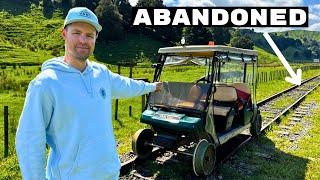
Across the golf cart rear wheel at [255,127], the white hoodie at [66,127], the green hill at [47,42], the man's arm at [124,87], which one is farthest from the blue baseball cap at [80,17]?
the green hill at [47,42]

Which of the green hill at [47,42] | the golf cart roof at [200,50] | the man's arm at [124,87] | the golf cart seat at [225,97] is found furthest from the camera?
the green hill at [47,42]

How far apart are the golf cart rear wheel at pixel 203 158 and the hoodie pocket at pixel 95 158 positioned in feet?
13.3

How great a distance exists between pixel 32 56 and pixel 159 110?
46.6 metres

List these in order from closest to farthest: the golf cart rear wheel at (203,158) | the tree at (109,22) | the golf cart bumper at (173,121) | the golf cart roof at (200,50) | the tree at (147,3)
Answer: the golf cart rear wheel at (203,158) < the golf cart bumper at (173,121) < the golf cart roof at (200,50) < the tree at (109,22) < the tree at (147,3)

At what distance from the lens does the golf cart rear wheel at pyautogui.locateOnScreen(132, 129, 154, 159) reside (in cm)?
771

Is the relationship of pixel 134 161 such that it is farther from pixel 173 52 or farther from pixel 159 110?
pixel 173 52

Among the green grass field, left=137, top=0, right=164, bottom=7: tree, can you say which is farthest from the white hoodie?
left=137, top=0, right=164, bottom=7: tree

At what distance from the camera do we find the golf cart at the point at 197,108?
7.22 metres

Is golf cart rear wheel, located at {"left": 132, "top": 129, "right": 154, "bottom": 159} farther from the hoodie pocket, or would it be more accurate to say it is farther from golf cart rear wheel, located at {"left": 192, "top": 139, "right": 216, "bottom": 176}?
the hoodie pocket

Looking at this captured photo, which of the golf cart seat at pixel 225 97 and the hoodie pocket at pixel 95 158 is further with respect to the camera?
the golf cart seat at pixel 225 97

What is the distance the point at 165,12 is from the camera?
18219mm

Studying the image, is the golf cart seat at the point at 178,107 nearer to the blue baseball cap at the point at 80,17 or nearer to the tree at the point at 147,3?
the blue baseball cap at the point at 80,17

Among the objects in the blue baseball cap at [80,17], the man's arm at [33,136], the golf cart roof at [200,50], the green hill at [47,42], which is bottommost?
the man's arm at [33,136]

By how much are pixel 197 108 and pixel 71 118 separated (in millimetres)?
4985
